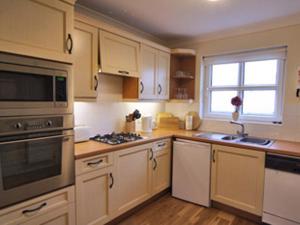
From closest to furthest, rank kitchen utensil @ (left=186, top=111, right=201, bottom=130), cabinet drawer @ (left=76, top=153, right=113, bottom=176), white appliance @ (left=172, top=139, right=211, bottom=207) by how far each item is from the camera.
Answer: cabinet drawer @ (left=76, top=153, right=113, bottom=176)
white appliance @ (left=172, top=139, right=211, bottom=207)
kitchen utensil @ (left=186, top=111, right=201, bottom=130)

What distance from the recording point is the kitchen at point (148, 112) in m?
1.40

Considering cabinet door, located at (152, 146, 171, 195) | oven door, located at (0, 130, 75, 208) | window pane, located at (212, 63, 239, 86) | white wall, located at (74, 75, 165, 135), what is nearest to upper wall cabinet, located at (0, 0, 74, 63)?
oven door, located at (0, 130, 75, 208)

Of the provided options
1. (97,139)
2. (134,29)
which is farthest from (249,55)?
(97,139)

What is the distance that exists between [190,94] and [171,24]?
3.73 ft

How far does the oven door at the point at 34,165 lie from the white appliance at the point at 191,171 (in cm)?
148

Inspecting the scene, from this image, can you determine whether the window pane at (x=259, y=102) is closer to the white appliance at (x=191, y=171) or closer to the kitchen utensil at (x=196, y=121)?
the kitchen utensil at (x=196, y=121)

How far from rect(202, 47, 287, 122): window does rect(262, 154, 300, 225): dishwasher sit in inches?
33.7

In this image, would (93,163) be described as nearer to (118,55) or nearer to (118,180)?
(118,180)

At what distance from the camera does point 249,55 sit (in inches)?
110

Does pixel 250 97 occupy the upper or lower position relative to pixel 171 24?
lower

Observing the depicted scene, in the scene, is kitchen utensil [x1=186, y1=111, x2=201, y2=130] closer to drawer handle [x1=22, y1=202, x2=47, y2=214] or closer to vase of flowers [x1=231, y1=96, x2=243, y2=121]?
vase of flowers [x1=231, y1=96, x2=243, y2=121]

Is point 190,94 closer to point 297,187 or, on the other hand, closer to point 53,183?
point 297,187

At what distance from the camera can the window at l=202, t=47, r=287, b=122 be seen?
105 inches

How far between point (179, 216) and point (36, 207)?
1.57 meters
